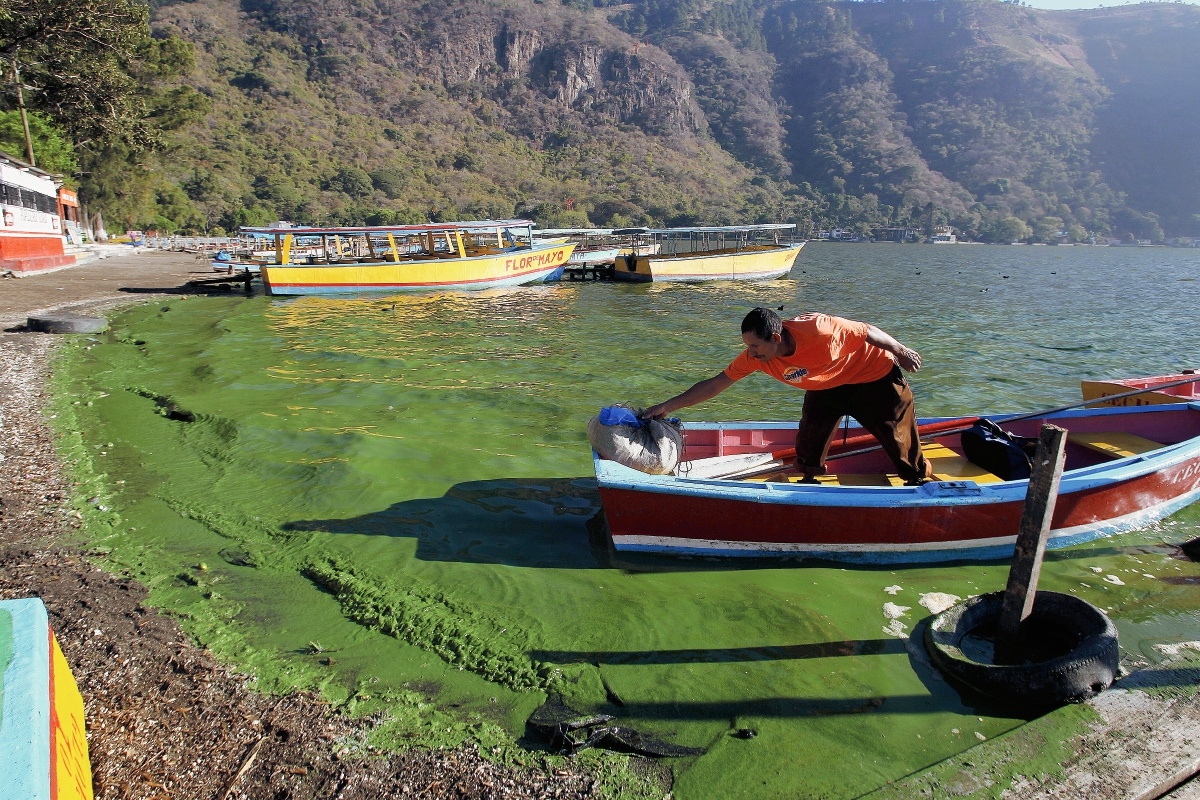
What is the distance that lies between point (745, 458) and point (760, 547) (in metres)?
1.27

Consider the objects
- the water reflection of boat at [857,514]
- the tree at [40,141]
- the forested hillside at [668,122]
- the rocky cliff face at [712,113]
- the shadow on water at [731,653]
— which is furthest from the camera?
the rocky cliff face at [712,113]

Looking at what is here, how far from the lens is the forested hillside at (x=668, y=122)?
375 ft

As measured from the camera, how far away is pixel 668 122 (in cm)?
15775

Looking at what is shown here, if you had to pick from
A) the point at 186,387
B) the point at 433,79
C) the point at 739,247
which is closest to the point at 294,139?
the point at 433,79

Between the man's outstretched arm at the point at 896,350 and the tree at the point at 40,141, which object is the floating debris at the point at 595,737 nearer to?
the man's outstretched arm at the point at 896,350

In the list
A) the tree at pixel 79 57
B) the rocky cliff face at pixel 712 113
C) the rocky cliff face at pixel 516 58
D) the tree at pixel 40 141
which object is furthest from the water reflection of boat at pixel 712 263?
the rocky cliff face at pixel 516 58

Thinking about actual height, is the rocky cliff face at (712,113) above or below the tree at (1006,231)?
above

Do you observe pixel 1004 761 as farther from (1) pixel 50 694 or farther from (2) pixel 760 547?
(1) pixel 50 694

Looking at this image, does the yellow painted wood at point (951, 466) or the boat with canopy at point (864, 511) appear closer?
the boat with canopy at point (864, 511)

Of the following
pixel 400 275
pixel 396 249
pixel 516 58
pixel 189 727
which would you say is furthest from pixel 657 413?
pixel 516 58

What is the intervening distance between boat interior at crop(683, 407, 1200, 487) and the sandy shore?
3723 millimetres

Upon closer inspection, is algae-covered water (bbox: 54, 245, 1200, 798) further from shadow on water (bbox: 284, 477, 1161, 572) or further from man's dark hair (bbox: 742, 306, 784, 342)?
man's dark hair (bbox: 742, 306, 784, 342)

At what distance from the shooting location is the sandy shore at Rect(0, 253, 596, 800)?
111 inches

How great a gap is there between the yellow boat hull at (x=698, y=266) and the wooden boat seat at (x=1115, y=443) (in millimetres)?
24855
